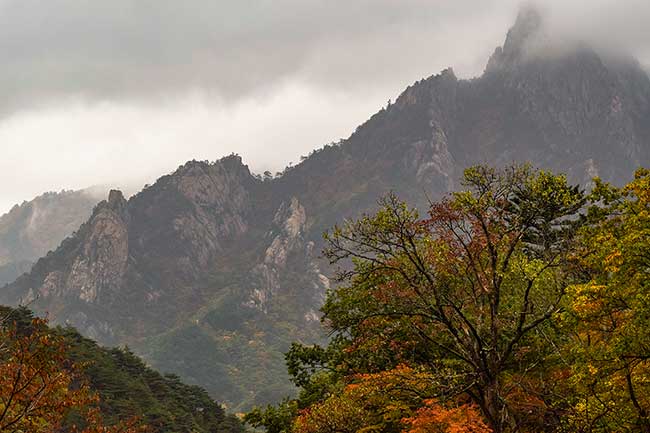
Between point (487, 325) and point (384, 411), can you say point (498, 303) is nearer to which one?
point (487, 325)

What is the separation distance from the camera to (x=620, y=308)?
854 inches

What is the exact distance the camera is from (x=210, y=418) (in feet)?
333

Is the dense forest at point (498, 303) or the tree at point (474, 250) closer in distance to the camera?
the dense forest at point (498, 303)

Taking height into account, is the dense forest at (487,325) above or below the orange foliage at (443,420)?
above

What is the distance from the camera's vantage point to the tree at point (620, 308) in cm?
2012

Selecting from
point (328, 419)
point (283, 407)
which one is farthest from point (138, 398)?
point (328, 419)

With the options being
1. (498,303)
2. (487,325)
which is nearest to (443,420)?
(498,303)

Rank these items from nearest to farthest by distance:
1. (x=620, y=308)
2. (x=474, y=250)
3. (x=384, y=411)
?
(x=620, y=308)
(x=474, y=250)
(x=384, y=411)

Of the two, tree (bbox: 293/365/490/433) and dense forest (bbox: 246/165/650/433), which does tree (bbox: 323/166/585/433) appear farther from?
tree (bbox: 293/365/490/433)

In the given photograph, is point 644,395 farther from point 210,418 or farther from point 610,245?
point 210,418

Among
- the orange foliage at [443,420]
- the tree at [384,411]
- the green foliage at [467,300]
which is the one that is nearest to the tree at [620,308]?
the green foliage at [467,300]

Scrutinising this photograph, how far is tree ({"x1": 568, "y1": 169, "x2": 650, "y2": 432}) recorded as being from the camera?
66.0 feet

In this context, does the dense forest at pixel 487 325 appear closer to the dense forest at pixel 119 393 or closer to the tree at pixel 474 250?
the tree at pixel 474 250

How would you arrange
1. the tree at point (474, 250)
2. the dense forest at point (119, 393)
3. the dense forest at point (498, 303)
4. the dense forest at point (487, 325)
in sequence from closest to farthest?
the dense forest at point (487, 325)
the dense forest at point (119, 393)
the dense forest at point (498, 303)
the tree at point (474, 250)
